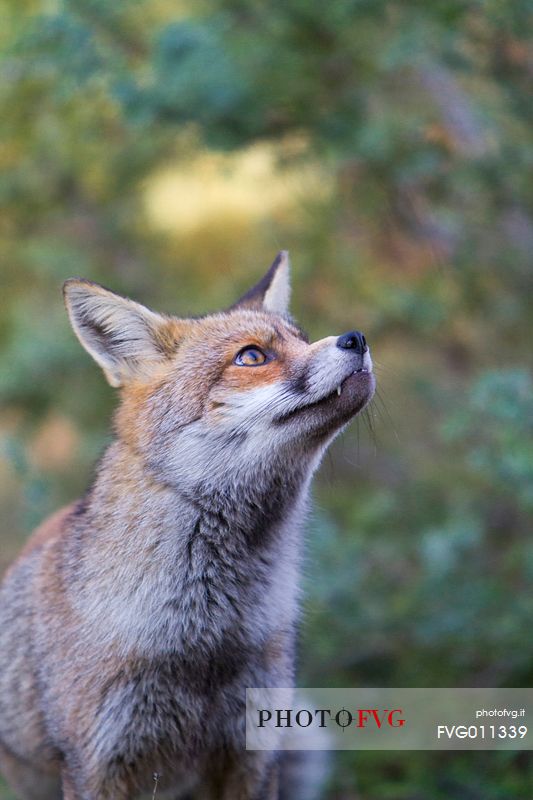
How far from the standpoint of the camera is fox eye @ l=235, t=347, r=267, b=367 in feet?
13.6

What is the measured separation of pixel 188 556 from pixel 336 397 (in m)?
0.89

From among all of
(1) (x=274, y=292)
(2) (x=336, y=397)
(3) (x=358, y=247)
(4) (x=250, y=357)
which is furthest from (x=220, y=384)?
(3) (x=358, y=247)

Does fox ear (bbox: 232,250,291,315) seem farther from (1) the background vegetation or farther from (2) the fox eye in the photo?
(1) the background vegetation

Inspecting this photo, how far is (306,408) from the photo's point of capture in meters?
3.94

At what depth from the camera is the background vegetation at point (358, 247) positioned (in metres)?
6.47

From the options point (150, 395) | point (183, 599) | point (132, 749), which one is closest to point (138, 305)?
point (150, 395)

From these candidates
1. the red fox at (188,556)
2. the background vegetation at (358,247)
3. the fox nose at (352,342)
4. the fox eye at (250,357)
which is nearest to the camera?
the fox nose at (352,342)

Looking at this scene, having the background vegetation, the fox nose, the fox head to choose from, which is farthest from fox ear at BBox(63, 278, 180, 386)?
the background vegetation

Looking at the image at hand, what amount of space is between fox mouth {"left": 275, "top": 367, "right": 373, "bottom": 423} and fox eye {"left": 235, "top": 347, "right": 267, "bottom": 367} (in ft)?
1.00

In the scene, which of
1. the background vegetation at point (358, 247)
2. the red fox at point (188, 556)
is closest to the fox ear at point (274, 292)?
the red fox at point (188, 556)

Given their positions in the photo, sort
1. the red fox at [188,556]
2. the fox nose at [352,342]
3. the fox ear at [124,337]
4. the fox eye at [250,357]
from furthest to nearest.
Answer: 1. the fox ear at [124,337]
2. the fox eye at [250,357]
3. the red fox at [188,556]
4. the fox nose at [352,342]

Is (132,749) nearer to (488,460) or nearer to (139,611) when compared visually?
(139,611)

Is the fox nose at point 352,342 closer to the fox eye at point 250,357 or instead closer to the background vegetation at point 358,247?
the fox eye at point 250,357

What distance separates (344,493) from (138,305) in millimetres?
6352
